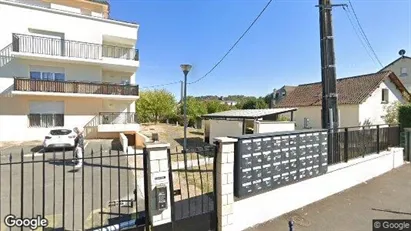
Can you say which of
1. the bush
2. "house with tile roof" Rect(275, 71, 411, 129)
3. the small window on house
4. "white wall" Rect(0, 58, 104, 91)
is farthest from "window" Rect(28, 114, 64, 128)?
the small window on house

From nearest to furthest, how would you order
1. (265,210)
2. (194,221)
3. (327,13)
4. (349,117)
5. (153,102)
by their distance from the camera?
(194,221) < (265,210) < (327,13) < (349,117) < (153,102)

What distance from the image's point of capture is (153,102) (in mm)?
31219

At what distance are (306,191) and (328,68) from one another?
14.6ft

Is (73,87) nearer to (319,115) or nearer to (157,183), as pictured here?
(157,183)

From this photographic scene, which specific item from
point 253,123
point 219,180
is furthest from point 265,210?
point 253,123

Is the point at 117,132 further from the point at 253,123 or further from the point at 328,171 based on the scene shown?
the point at 328,171

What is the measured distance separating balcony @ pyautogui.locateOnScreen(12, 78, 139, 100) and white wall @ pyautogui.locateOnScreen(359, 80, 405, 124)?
1862 centimetres

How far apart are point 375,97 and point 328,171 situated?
1949cm

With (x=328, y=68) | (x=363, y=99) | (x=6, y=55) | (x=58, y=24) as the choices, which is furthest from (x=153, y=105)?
(x=328, y=68)

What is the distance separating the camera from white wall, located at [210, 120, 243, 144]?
15.6m

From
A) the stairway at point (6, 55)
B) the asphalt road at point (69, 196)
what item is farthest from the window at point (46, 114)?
the asphalt road at point (69, 196)

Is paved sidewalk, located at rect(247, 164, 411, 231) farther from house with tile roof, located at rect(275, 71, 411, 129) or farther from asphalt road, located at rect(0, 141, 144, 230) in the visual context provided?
house with tile roof, located at rect(275, 71, 411, 129)

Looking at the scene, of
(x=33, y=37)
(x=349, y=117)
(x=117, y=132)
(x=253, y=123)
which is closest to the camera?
(x=253, y=123)

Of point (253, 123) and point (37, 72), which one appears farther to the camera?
point (37, 72)
